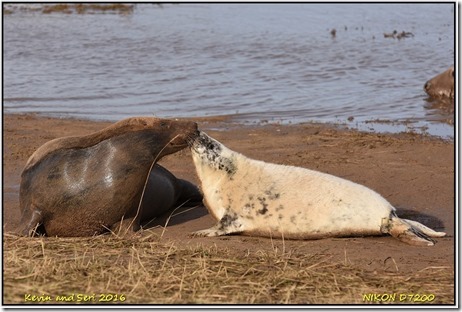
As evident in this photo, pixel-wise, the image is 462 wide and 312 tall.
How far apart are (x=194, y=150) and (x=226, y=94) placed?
7064 mm

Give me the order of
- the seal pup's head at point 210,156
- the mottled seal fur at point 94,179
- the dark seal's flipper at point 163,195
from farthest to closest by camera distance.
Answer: the dark seal's flipper at point 163,195, the seal pup's head at point 210,156, the mottled seal fur at point 94,179

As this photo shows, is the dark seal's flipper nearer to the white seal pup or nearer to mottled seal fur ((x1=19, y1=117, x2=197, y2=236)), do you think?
mottled seal fur ((x1=19, y1=117, x2=197, y2=236))

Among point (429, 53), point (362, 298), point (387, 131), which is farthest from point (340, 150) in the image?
point (429, 53)

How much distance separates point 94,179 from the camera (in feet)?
21.3

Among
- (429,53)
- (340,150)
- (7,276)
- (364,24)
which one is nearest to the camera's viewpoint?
(7,276)

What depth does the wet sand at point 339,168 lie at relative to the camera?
5.98 metres

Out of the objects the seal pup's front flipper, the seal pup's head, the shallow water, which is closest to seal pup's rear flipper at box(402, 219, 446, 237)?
the seal pup's front flipper

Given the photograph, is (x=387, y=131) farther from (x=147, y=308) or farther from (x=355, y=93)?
(x=147, y=308)

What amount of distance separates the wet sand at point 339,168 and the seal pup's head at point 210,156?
1.74 feet

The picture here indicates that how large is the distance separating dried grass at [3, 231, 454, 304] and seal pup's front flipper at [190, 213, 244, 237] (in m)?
0.63

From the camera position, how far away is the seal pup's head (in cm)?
669

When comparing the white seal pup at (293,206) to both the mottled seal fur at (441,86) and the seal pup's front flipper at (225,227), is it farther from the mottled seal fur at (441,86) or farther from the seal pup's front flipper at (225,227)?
the mottled seal fur at (441,86)

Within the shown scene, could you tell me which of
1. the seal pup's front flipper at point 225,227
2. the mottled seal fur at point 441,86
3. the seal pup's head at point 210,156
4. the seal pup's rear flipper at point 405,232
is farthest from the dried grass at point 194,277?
the mottled seal fur at point 441,86

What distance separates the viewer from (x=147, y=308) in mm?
4516
